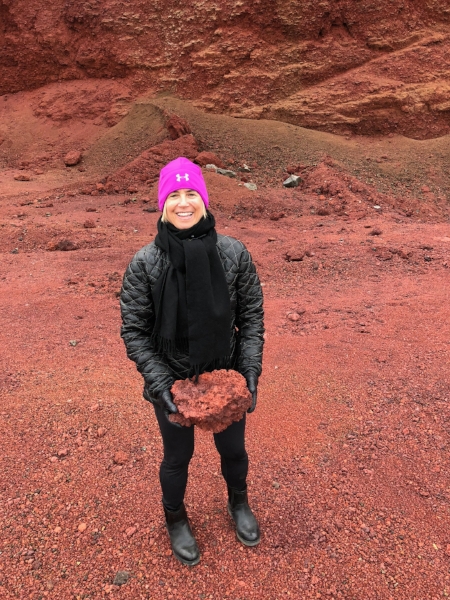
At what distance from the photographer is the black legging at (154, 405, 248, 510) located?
2283mm

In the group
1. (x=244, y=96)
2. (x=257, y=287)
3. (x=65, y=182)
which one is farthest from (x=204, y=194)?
(x=244, y=96)

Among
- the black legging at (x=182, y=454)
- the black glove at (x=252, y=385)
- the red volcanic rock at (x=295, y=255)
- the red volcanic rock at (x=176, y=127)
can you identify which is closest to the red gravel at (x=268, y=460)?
the black legging at (x=182, y=454)

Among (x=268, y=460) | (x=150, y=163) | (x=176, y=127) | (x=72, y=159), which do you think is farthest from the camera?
(x=72, y=159)

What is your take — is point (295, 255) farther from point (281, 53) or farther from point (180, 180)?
point (281, 53)

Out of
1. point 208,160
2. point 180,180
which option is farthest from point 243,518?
point 208,160

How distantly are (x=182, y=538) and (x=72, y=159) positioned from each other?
583 inches

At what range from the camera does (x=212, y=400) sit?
213cm

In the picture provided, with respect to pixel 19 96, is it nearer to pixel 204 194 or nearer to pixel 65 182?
pixel 65 182

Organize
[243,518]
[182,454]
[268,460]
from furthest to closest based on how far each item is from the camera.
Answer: [268,460]
[243,518]
[182,454]

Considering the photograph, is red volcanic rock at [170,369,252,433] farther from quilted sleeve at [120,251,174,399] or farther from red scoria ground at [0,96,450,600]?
red scoria ground at [0,96,450,600]

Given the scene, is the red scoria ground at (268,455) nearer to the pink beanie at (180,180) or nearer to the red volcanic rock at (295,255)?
the red volcanic rock at (295,255)

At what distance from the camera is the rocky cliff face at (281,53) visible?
15289 millimetres

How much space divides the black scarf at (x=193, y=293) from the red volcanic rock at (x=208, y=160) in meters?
11.5

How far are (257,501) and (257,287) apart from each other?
143cm
